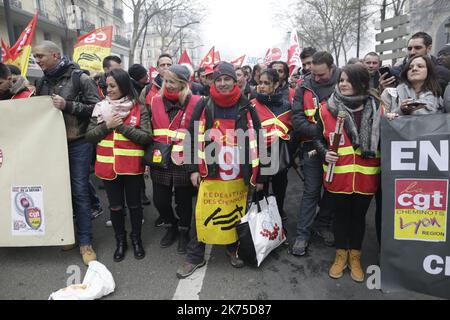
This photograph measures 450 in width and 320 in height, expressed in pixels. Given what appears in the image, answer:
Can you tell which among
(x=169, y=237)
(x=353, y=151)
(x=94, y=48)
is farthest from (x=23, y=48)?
(x=353, y=151)

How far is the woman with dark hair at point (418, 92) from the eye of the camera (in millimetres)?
2773

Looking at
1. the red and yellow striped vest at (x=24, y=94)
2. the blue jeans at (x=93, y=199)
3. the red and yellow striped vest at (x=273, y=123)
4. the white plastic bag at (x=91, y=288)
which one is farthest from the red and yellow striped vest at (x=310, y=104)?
the blue jeans at (x=93, y=199)

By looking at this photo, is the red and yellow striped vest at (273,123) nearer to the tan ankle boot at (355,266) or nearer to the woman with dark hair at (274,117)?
the woman with dark hair at (274,117)

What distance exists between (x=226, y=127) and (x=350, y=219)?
4.68 feet

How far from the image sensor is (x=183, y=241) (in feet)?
11.9

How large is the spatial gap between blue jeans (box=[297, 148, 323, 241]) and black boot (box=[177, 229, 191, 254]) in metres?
1.22

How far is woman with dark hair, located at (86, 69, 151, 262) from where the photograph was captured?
317cm

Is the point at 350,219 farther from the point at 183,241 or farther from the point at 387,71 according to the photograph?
the point at 387,71

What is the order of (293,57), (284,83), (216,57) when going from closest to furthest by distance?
(284,83)
(293,57)
(216,57)

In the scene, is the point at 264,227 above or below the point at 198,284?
above

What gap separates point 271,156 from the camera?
3.45m

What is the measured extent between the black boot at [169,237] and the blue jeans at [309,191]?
4.63 ft

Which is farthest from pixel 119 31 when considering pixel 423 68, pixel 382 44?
pixel 423 68

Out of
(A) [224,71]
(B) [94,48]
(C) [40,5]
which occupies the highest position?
(C) [40,5]
